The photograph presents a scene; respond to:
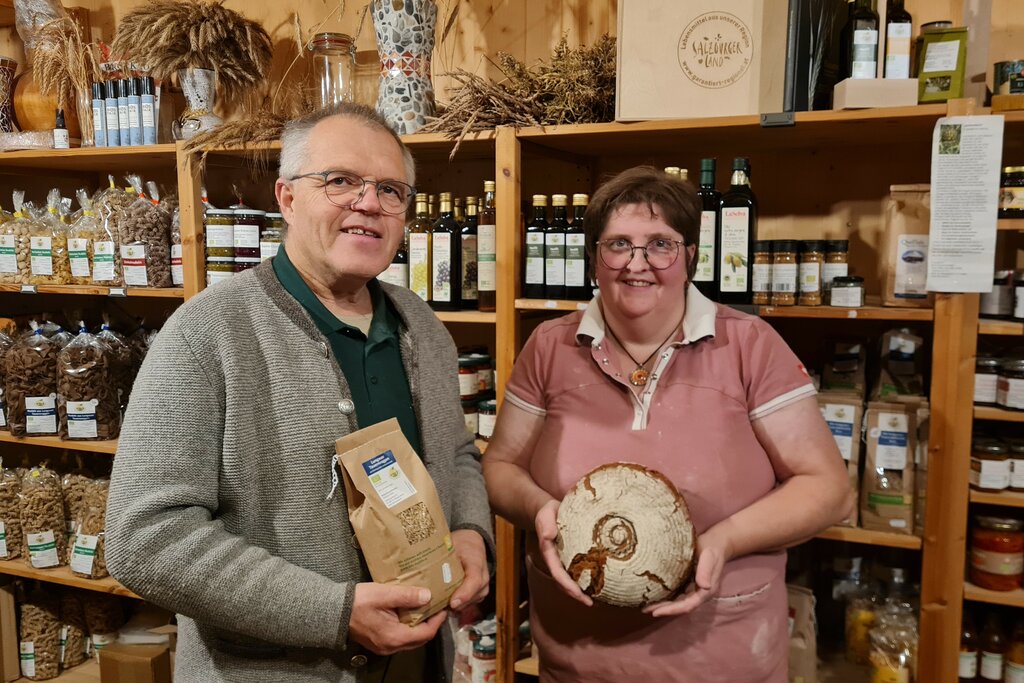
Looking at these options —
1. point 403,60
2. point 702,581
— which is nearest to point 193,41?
point 403,60

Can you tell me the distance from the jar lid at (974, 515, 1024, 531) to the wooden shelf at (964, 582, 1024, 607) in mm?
144

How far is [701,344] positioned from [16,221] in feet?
7.84

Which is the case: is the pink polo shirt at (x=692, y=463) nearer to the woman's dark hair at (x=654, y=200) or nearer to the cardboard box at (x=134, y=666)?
the woman's dark hair at (x=654, y=200)

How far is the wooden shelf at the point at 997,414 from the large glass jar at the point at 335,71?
6.00 feet

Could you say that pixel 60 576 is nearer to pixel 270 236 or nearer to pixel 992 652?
pixel 270 236

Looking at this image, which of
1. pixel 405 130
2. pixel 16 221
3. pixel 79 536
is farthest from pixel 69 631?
pixel 405 130

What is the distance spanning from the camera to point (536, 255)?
1.98 meters

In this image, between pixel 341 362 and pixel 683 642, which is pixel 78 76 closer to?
pixel 341 362

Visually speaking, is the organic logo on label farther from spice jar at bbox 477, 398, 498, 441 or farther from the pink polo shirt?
spice jar at bbox 477, 398, 498, 441

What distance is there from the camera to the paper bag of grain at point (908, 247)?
5.68ft

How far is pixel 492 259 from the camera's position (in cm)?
206

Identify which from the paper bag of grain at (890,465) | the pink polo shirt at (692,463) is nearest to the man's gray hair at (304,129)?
the pink polo shirt at (692,463)

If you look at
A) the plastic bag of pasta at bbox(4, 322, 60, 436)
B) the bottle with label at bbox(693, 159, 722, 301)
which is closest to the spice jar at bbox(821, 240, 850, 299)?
the bottle with label at bbox(693, 159, 722, 301)

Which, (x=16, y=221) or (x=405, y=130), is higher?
(x=405, y=130)
